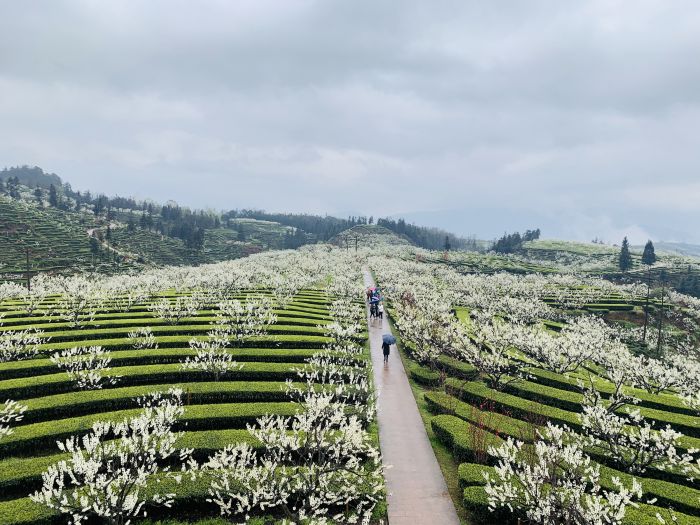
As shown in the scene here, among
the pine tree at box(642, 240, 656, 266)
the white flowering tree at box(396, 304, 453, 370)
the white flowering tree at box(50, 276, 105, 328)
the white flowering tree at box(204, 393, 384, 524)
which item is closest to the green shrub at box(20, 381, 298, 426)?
the white flowering tree at box(204, 393, 384, 524)

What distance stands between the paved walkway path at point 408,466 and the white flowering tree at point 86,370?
20.3m

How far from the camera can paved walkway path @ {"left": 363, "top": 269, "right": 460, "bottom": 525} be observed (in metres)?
14.3

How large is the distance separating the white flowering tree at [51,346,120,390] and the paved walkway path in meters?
20.3

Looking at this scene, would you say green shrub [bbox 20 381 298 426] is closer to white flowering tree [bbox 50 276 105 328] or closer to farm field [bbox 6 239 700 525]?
farm field [bbox 6 239 700 525]

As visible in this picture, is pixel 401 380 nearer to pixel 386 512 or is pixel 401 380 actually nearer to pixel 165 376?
pixel 386 512

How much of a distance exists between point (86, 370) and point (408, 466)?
76.9 ft

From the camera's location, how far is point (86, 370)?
23156 mm

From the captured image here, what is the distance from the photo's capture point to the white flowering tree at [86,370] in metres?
22.4

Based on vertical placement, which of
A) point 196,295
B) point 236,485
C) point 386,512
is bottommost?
point 386,512

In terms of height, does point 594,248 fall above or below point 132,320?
above

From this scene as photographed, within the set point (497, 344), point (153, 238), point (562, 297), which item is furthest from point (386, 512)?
point (153, 238)

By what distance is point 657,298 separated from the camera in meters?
74.3

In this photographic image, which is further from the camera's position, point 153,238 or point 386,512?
point 153,238

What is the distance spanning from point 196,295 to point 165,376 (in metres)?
18.9
